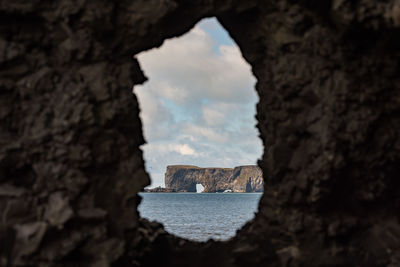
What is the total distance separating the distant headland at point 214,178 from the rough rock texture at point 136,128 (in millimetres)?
171559

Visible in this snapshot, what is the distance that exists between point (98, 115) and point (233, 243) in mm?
6677

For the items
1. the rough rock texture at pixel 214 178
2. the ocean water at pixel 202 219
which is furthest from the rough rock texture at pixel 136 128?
the rough rock texture at pixel 214 178

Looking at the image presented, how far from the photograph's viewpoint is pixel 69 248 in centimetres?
981

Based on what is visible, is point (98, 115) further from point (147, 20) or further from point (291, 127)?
point (291, 127)

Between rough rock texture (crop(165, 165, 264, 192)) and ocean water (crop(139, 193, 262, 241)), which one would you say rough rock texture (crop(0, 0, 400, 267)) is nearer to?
ocean water (crop(139, 193, 262, 241))

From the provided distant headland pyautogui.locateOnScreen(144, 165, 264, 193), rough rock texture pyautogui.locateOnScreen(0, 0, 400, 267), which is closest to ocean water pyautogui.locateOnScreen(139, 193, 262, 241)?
rough rock texture pyautogui.locateOnScreen(0, 0, 400, 267)

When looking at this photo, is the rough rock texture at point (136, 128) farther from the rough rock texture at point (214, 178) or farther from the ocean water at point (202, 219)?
the rough rock texture at point (214, 178)

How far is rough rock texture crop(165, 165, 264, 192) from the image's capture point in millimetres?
185625

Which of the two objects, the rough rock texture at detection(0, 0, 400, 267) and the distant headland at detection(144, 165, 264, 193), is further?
the distant headland at detection(144, 165, 264, 193)

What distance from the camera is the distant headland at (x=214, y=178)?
609 feet

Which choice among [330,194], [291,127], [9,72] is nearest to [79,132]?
[9,72]

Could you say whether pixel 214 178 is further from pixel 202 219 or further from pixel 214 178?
pixel 202 219

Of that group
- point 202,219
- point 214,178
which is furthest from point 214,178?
point 202,219

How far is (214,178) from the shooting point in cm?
19212
